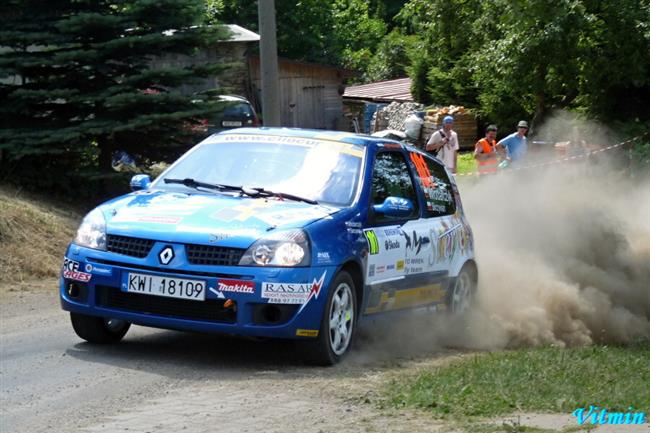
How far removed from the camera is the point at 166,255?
26.6ft

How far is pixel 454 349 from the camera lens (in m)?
10.0

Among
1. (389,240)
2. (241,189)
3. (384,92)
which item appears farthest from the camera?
(384,92)

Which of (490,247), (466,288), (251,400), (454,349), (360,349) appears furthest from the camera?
(490,247)

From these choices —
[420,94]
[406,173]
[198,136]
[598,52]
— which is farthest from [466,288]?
[420,94]

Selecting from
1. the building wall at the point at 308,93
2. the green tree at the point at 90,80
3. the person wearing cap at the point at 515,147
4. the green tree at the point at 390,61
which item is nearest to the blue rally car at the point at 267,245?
the green tree at the point at 90,80

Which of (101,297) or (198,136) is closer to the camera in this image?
(101,297)

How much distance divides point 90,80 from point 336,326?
383 inches

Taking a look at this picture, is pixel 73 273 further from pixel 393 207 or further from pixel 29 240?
pixel 29 240

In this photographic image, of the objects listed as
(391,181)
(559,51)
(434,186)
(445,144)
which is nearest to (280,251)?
(391,181)

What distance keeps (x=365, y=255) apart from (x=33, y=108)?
31.5ft

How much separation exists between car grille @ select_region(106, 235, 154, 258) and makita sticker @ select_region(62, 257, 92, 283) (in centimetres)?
27

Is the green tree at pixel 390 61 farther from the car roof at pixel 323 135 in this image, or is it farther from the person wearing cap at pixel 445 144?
the car roof at pixel 323 135

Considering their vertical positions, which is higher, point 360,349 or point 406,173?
point 406,173

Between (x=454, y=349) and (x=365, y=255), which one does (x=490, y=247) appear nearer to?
(x=454, y=349)
